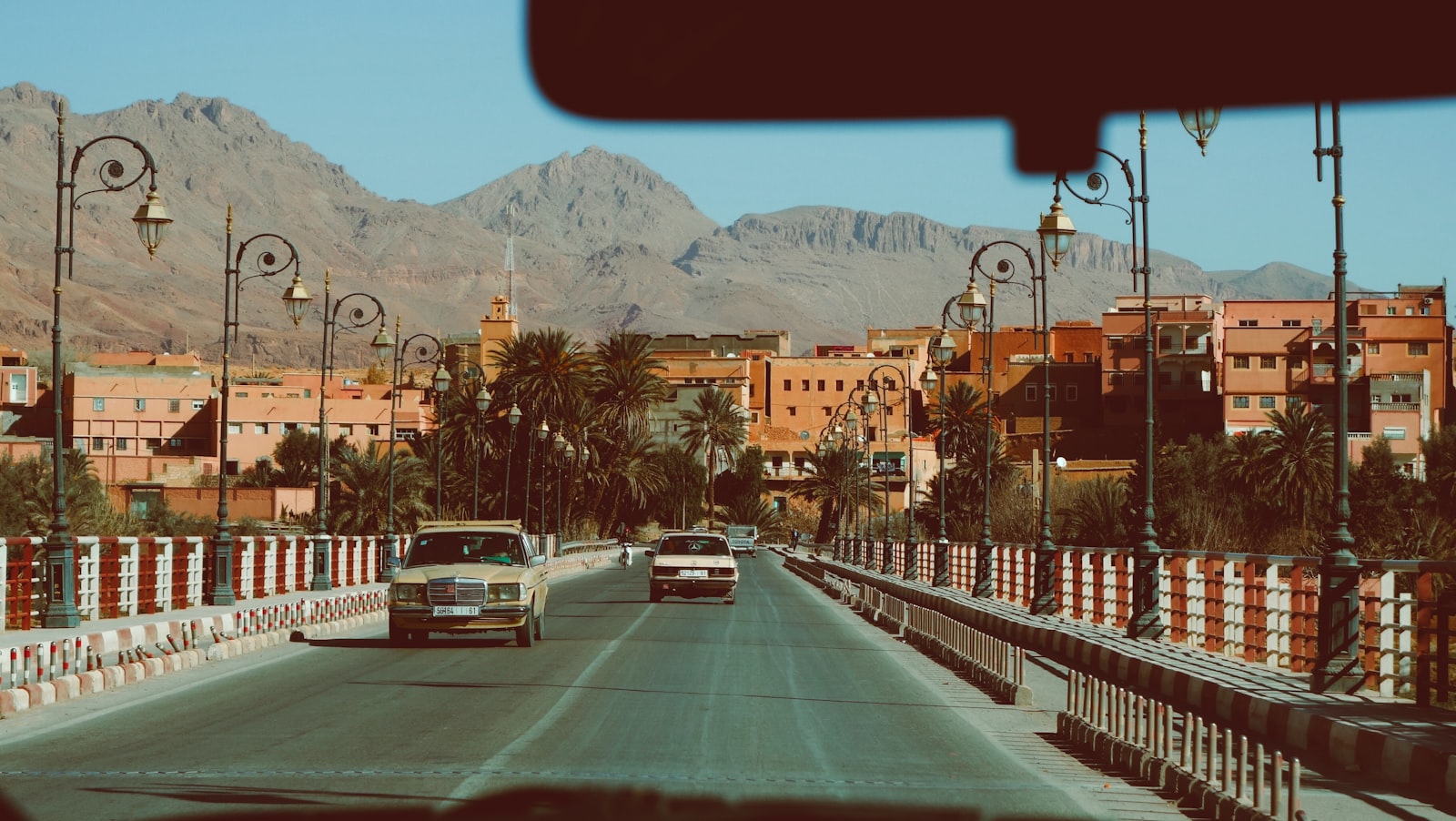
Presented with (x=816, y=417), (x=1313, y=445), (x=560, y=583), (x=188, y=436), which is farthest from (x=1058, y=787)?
(x=816, y=417)

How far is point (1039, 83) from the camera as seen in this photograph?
440cm

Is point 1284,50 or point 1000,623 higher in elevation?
point 1284,50

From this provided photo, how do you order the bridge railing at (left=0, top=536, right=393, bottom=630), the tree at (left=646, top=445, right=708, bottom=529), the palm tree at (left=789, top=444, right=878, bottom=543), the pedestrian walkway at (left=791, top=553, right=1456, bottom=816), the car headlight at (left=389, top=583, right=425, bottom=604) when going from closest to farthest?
the pedestrian walkway at (left=791, top=553, right=1456, bottom=816) < the bridge railing at (left=0, top=536, right=393, bottom=630) < the car headlight at (left=389, top=583, right=425, bottom=604) < the palm tree at (left=789, top=444, right=878, bottom=543) < the tree at (left=646, top=445, right=708, bottom=529)

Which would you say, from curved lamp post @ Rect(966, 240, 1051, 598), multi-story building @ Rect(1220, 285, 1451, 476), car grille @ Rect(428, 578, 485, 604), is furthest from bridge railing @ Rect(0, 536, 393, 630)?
multi-story building @ Rect(1220, 285, 1451, 476)

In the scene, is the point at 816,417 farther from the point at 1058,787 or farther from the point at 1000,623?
the point at 1058,787

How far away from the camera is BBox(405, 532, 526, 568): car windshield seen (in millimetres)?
27250

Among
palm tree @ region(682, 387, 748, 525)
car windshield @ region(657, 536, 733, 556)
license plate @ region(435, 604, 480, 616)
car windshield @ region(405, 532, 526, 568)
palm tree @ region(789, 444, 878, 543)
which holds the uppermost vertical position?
palm tree @ region(682, 387, 748, 525)

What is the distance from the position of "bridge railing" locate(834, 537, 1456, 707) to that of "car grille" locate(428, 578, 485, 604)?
31.1ft

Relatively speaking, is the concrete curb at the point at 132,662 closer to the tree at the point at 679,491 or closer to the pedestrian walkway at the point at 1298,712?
the pedestrian walkway at the point at 1298,712

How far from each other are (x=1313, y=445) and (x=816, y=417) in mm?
99801

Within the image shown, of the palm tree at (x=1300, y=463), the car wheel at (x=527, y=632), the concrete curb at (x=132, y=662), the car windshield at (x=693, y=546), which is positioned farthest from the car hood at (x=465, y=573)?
the palm tree at (x=1300, y=463)

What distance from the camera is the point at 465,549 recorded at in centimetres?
2748

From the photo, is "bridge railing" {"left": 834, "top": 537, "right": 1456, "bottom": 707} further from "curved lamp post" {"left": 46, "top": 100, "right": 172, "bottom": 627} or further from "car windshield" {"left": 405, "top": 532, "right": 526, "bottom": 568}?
"curved lamp post" {"left": 46, "top": 100, "right": 172, "bottom": 627}

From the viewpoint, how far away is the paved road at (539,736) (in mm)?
11594
